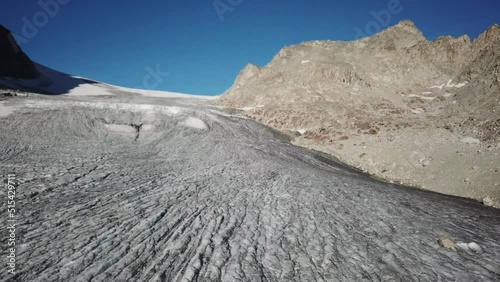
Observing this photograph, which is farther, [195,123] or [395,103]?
[395,103]

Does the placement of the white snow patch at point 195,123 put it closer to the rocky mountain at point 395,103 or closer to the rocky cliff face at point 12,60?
the rocky mountain at point 395,103

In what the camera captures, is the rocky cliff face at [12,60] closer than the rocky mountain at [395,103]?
No

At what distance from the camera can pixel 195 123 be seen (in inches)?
916

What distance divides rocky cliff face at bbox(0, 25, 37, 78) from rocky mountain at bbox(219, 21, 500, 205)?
47.4 m

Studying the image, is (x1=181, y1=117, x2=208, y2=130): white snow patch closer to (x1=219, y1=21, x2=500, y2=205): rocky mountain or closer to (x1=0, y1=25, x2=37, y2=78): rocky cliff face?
(x1=219, y1=21, x2=500, y2=205): rocky mountain

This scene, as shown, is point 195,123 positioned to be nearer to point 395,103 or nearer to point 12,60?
point 395,103

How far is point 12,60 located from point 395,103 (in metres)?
76.0

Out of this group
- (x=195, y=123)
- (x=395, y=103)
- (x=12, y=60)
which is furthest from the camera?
(x=12, y=60)

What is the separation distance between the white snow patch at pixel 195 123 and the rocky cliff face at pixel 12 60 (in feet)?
186

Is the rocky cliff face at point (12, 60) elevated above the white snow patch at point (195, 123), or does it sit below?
above

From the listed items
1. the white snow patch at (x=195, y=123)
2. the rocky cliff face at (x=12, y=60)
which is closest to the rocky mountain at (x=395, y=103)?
the white snow patch at (x=195, y=123)

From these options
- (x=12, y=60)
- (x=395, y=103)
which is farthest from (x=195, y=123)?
(x=12, y=60)

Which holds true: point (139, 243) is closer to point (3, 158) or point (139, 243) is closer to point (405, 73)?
point (3, 158)

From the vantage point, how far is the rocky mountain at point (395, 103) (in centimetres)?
1875
